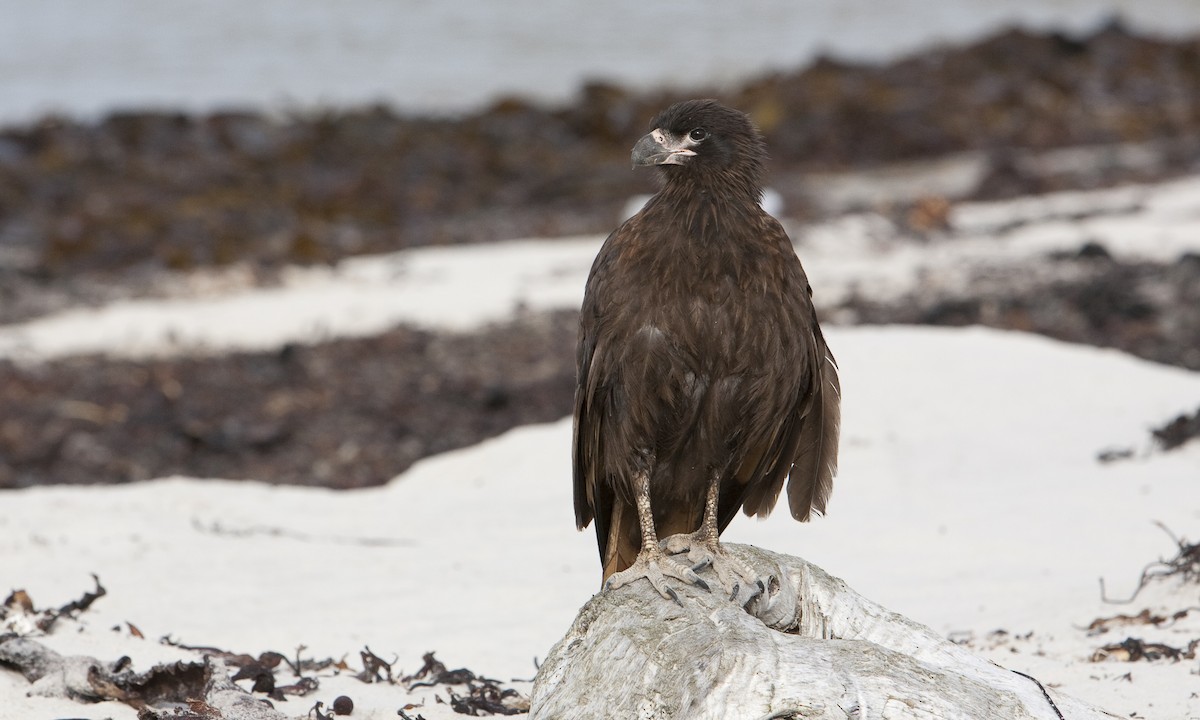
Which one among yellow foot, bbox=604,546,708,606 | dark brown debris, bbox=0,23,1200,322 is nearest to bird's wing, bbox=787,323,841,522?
yellow foot, bbox=604,546,708,606

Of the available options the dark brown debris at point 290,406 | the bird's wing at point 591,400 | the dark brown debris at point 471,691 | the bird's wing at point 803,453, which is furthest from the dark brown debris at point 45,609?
the dark brown debris at point 290,406

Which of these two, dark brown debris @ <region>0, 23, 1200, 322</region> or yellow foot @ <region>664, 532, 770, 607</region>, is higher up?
dark brown debris @ <region>0, 23, 1200, 322</region>

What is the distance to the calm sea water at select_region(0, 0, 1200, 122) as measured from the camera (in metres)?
25.1

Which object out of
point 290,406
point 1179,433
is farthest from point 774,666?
point 290,406

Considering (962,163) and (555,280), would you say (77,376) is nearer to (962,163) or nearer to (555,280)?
(555,280)

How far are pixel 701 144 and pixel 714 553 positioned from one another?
124 centimetres

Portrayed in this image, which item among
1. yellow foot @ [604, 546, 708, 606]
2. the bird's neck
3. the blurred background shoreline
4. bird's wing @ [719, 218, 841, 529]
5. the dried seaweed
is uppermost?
the blurred background shoreline

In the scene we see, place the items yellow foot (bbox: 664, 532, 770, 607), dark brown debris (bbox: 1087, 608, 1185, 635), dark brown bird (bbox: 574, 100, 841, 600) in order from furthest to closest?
dark brown debris (bbox: 1087, 608, 1185, 635) → dark brown bird (bbox: 574, 100, 841, 600) → yellow foot (bbox: 664, 532, 770, 607)

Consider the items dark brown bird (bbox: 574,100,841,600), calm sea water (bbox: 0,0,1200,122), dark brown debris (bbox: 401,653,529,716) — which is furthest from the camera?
calm sea water (bbox: 0,0,1200,122)

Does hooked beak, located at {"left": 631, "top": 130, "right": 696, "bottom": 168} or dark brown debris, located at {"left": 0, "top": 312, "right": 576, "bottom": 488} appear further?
dark brown debris, located at {"left": 0, "top": 312, "right": 576, "bottom": 488}

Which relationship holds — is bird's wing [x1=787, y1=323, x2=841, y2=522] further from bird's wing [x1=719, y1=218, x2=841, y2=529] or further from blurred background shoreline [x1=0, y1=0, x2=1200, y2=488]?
blurred background shoreline [x1=0, y1=0, x2=1200, y2=488]

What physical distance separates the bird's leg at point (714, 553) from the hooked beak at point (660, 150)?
985mm

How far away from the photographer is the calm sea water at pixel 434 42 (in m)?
25.1

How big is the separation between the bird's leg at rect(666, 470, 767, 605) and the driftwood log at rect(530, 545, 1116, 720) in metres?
0.06
